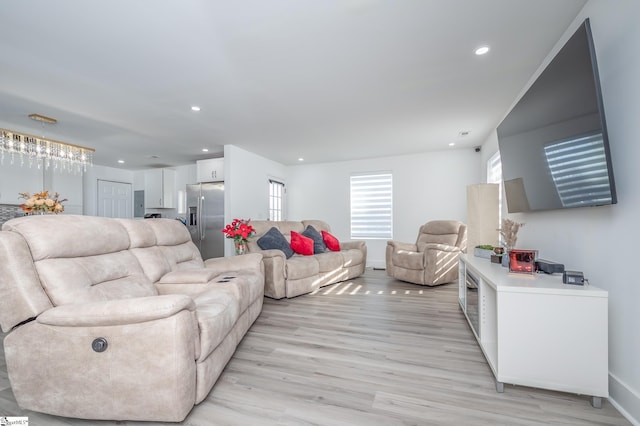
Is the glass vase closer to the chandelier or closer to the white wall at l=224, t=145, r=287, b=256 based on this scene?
the white wall at l=224, t=145, r=287, b=256

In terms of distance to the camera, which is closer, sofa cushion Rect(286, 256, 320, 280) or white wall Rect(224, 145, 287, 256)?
sofa cushion Rect(286, 256, 320, 280)

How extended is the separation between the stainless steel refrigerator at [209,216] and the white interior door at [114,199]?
2883 mm

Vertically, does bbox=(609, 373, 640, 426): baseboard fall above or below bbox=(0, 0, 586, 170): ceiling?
below

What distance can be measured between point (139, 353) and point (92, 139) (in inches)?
193

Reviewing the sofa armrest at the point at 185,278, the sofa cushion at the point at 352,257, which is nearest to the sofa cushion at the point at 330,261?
the sofa cushion at the point at 352,257

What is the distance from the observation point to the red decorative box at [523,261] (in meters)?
1.91

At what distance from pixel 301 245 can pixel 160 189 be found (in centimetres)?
447

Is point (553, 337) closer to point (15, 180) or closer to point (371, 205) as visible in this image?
point (371, 205)

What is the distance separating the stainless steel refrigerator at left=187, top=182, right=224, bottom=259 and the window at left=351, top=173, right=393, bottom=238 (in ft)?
9.41

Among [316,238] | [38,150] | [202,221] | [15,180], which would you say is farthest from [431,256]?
[15,180]

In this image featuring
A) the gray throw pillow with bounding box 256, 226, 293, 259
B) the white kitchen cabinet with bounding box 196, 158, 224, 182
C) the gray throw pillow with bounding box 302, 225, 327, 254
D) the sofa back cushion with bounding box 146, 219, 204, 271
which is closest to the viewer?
the sofa back cushion with bounding box 146, 219, 204, 271

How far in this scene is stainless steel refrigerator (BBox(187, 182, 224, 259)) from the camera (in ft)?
17.6

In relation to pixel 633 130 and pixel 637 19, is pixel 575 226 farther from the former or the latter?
pixel 637 19

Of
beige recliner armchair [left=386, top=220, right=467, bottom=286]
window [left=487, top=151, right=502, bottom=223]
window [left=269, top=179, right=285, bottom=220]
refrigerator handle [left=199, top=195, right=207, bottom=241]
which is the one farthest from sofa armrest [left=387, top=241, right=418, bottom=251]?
refrigerator handle [left=199, top=195, right=207, bottom=241]
